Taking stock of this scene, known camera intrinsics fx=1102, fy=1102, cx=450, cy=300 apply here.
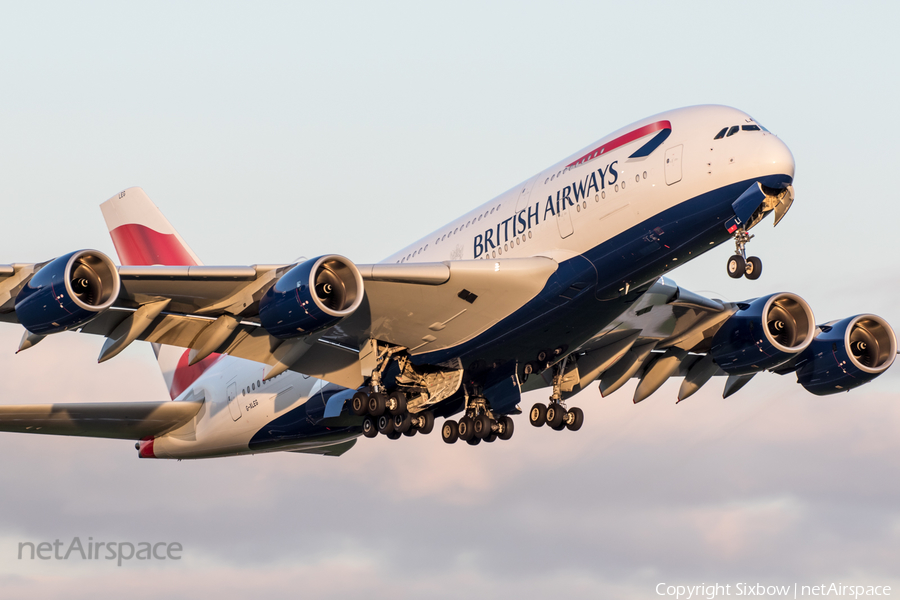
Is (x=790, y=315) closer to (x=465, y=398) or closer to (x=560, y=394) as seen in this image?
(x=560, y=394)

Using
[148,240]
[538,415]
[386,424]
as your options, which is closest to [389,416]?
[386,424]

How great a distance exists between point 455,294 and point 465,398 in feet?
15.4

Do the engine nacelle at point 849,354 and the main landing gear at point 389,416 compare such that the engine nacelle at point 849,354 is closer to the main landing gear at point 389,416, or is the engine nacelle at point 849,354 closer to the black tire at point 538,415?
the black tire at point 538,415

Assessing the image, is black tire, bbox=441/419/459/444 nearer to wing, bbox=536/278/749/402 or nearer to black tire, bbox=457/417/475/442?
black tire, bbox=457/417/475/442

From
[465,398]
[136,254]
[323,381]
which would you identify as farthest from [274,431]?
[136,254]

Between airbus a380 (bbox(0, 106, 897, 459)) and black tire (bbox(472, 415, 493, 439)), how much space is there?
50 mm

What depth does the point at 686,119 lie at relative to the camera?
2191cm

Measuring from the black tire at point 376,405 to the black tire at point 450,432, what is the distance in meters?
3.13

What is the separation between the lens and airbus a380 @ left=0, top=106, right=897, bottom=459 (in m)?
21.2

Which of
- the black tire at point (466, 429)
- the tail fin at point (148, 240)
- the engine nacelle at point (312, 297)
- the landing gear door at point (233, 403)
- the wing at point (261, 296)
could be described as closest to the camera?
the engine nacelle at point (312, 297)

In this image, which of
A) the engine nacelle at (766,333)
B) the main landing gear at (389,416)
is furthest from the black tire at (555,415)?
the engine nacelle at (766,333)

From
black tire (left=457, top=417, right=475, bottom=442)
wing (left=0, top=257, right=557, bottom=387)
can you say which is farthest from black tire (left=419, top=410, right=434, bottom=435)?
wing (left=0, top=257, right=557, bottom=387)

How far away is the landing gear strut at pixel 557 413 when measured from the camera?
2775cm

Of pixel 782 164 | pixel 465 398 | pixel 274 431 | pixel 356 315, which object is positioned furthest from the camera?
pixel 274 431
